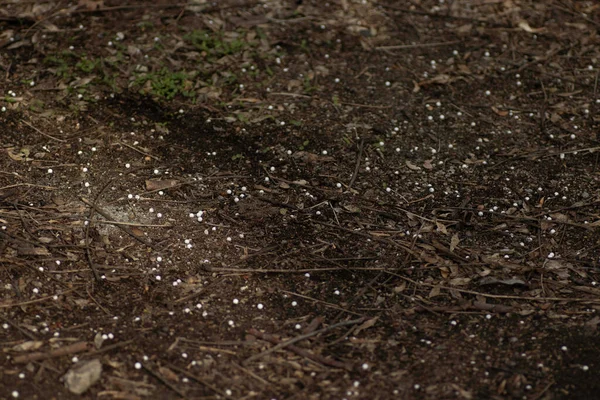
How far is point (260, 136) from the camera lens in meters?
6.21

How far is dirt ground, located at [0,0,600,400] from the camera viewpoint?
4301 millimetres

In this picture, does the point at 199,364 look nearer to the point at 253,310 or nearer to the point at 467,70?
the point at 253,310

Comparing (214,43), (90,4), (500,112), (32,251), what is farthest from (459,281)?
(90,4)

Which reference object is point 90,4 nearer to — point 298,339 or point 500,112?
point 500,112

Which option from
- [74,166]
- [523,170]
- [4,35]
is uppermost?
[4,35]

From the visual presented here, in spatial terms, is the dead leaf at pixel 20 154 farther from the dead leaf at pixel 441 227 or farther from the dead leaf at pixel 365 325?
the dead leaf at pixel 441 227

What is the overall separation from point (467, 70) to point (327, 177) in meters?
2.21

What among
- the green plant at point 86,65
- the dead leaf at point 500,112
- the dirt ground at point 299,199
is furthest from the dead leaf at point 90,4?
the dead leaf at point 500,112

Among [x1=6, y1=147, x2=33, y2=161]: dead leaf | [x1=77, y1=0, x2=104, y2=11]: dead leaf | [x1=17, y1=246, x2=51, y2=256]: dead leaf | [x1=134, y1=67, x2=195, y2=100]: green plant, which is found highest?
[x1=77, y1=0, x2=104, y2=11]: dead leaf

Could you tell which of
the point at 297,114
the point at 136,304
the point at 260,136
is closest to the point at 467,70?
the point at 297,114

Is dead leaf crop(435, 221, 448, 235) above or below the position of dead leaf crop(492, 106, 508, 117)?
below

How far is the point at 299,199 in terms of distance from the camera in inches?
222

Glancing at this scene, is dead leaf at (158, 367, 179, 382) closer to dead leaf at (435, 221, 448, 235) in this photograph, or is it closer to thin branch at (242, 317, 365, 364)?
thin branch at (242, 317, 365, 364)

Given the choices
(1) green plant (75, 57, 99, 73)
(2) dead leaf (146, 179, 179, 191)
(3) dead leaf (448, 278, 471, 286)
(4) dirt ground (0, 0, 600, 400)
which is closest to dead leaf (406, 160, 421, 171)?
(4) dirt ground (0, 0, 600, 400)
